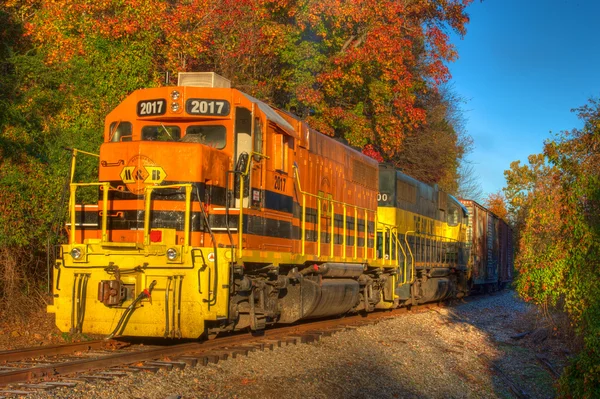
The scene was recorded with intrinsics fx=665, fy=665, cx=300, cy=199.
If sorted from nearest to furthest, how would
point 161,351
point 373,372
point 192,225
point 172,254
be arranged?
point 172,254
point 161,351
point 192,225
point 373,372

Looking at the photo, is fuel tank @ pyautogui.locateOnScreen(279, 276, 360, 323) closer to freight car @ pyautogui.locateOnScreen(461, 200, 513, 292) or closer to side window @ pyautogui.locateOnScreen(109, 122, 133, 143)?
side window @ pyautogui.locateOnScreen(109, 122, 133, 143)

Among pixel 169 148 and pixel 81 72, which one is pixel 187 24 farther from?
pixel 169 148

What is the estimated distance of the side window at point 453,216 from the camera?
23.4 metres

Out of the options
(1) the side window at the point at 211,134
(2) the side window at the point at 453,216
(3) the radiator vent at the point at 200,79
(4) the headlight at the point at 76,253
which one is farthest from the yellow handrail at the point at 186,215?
(2) the side window at the point at 453,216

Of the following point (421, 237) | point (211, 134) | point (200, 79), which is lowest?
point (421, 237)

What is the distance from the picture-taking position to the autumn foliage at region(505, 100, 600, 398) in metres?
10.3

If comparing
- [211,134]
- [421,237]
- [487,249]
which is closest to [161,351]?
[211,134]

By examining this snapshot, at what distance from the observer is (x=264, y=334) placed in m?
10.4

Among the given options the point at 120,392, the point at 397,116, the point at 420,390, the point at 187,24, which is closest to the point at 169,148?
the point at 120,392

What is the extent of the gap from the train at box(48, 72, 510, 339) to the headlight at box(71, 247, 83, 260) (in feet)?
0.05

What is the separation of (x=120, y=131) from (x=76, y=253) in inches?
79.5

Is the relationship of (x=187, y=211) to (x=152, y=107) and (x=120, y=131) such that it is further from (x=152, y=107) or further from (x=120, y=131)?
(x=120, y=131)

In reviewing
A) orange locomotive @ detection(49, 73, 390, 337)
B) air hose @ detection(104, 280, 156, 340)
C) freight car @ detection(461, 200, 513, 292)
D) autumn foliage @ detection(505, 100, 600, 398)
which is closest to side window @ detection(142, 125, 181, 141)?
orange locomotive @ detection(49, 73, 390, 337)

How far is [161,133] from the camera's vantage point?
9.27 meters
